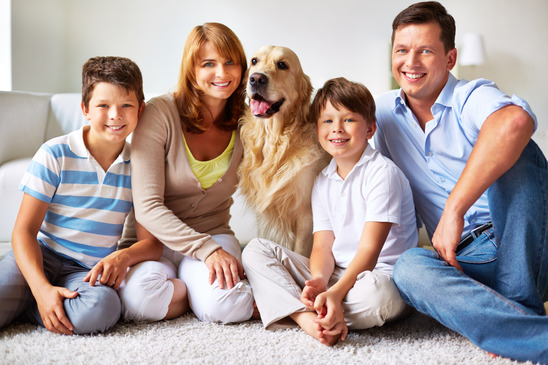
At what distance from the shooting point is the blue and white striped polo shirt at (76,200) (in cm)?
142

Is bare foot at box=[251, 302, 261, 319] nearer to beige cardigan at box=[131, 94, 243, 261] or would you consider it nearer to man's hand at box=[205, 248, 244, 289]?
man's hand at box=[205, 248, 244, 289]

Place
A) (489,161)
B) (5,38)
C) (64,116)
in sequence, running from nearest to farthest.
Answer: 1. (489,161)
2. (64,116)
3. (5,38)

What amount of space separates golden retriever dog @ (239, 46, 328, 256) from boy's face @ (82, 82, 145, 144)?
1.39 ft

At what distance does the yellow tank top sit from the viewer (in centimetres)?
161

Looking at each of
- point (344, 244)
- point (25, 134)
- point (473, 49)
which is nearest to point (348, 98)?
point (344, 244)

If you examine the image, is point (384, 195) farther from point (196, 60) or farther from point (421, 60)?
point (196, 60)

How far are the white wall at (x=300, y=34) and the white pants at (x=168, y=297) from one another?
3963mm

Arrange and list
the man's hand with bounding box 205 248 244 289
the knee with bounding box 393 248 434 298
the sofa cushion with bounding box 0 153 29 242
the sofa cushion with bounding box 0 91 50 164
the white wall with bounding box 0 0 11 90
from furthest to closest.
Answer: the white wall with bounding box 0 0 11 90 < the sofa cushion with bounding box 0 91 50 164 < the sofa cushion with bounding box 0 153 29 242 < the man's hand with bounding box 205 248 244 289 < the knee with bounding box 393 248 434 298

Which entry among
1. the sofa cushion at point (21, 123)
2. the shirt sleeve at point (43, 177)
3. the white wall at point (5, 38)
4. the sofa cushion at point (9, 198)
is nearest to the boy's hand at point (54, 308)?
the shirt sleeve at point (43, 177)

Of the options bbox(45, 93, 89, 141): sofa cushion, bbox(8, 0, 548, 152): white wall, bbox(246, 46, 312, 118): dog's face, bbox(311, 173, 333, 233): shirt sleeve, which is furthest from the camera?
bbox(8, 0, 548, 152): white wall

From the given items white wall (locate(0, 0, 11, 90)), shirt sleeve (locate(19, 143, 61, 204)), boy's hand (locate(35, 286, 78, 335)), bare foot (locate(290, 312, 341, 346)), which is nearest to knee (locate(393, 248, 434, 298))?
bare foot (locate(290, 312, 341, 346))

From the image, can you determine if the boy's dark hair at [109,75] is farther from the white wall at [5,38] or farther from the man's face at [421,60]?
the white wall at [5,38]

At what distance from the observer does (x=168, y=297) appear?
55.5 inches

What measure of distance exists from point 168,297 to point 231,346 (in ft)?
0.99
